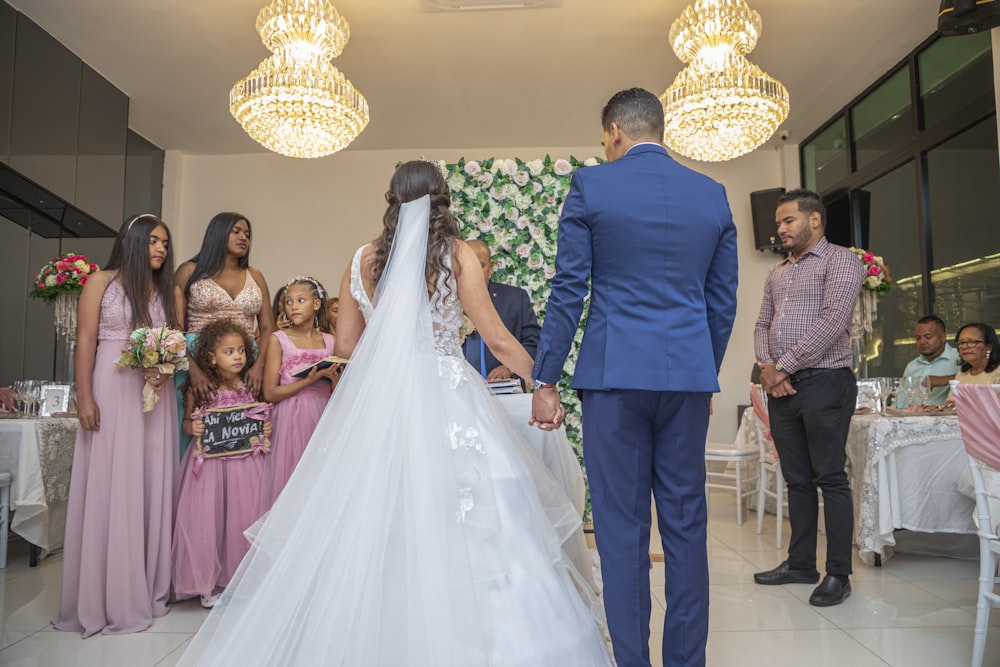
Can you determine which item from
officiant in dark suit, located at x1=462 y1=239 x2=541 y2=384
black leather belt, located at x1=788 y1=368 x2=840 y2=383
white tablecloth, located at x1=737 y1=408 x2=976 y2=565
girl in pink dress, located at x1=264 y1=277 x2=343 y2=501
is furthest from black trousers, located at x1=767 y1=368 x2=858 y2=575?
girl in pink dress, located at x1=264 y1=277 x2=343 y2=501

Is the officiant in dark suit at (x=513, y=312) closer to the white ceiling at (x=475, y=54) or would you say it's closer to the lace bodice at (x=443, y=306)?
the lace bodice at (x=443, y=306)

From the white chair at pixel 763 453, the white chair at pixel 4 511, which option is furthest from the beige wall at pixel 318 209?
the white chair at pixel 4 511

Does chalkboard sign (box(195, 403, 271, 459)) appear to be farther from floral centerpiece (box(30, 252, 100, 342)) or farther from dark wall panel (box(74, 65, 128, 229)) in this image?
dark wall panel (box(74, 65, 128, 229))

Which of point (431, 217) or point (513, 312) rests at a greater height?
point (431, 217)

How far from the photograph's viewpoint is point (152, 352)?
289 centimetres

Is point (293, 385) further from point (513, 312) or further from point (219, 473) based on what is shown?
point (513, 312)

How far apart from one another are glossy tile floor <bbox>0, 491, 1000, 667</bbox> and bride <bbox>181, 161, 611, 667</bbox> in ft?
2.63

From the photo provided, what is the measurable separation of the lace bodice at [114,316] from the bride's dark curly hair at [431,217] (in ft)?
4.45

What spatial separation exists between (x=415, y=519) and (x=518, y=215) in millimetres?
2337

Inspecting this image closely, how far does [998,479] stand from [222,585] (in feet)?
10.6

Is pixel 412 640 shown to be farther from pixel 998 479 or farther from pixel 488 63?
pixel 488 63

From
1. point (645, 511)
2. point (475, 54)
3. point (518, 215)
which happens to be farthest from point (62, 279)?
point (645, 511)

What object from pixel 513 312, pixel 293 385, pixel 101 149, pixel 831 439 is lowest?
pixel 831 439

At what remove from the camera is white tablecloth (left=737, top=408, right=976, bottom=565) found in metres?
3.77
